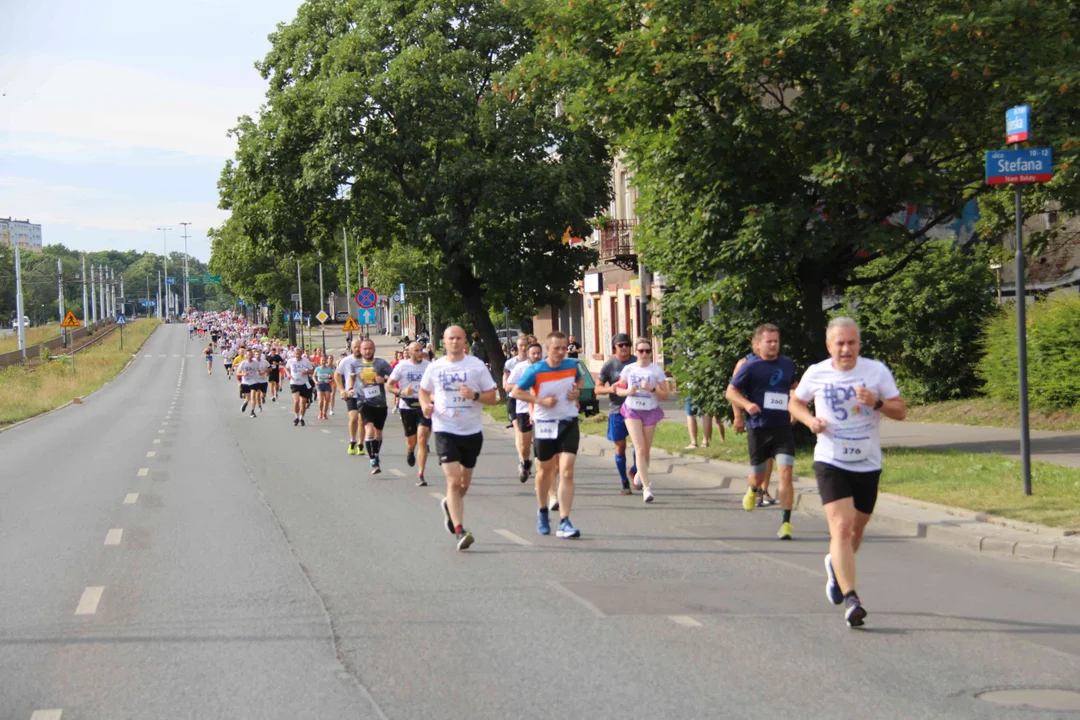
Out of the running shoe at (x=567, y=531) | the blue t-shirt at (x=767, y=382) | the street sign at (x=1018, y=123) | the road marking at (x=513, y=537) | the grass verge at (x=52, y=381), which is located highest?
the street sign at (x=1018, y=123)

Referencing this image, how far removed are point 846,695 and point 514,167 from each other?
24929 millimetres

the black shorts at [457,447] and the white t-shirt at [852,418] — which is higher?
the white t-shirt at [852,418]

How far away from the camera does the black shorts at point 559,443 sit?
11.0m

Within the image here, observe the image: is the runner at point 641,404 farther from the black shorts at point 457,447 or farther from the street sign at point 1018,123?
the street sign at point 1018,123

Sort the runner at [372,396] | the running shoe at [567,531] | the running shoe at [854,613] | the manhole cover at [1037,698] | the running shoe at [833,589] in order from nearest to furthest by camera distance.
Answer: the manhole cover at [1037,698]
the running shoe at [854,613]
the running shoe at [833,589]
the running shoe at [567,531]
the runner at [372,396]

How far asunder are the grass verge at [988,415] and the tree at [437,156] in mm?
10150

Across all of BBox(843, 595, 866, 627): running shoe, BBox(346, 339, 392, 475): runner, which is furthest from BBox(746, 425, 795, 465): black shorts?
BBox(346, 339, 392, 475): runner

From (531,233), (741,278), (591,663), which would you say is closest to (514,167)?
(531,233)

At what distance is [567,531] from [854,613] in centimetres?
403

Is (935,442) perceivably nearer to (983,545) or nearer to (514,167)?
(983,545)

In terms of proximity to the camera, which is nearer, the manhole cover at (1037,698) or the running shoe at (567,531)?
the manhole cover at (1037,698)

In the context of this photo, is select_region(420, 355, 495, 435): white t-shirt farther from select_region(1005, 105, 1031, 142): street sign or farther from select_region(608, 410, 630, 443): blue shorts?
select_region(1005, 105, 1031, 142): street sign

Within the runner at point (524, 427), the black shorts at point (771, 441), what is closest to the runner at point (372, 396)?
the runner at point (524, 427)

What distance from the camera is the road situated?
5.84 metres
